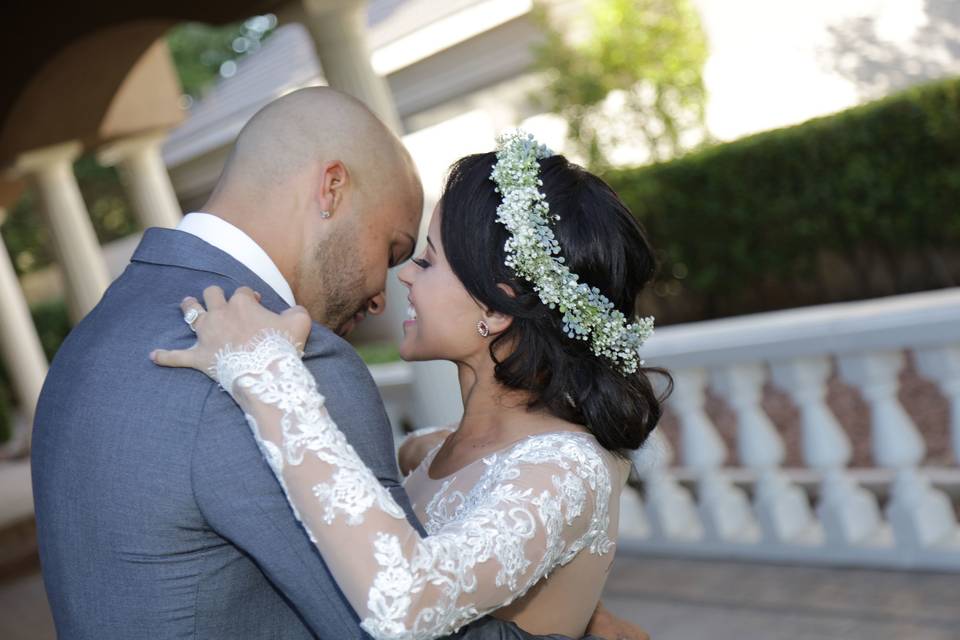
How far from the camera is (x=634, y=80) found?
13.4m

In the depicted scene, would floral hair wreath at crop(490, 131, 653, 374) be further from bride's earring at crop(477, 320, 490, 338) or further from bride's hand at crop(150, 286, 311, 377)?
bride's hand at crop(150, 286, 311, 377)

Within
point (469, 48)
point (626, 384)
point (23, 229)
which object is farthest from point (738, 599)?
point (23, 229)

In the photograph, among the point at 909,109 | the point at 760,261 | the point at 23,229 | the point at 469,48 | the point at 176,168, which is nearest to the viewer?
the point at 909,109

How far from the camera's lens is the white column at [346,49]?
647cm

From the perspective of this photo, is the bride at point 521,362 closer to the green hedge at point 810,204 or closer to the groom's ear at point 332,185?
the groom's ear at point 332,185

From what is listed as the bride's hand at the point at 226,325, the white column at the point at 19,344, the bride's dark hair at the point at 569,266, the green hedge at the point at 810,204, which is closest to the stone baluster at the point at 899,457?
the bride's dark hair at the point at 569,266

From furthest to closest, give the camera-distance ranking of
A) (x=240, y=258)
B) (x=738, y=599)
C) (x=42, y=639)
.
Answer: (x=42, y=639)
(x=738, y=599)
(x=240, y=258)

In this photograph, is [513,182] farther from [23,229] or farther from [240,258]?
[23,229]

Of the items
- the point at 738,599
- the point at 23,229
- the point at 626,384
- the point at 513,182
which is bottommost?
the point at 23,229

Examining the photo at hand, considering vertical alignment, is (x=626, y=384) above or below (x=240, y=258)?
below

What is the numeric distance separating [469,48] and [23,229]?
18.0 meters

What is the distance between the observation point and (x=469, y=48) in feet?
57.3

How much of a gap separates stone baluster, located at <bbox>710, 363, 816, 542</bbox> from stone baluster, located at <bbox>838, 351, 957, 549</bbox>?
45cm

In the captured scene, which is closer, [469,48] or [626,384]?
[626,384]
